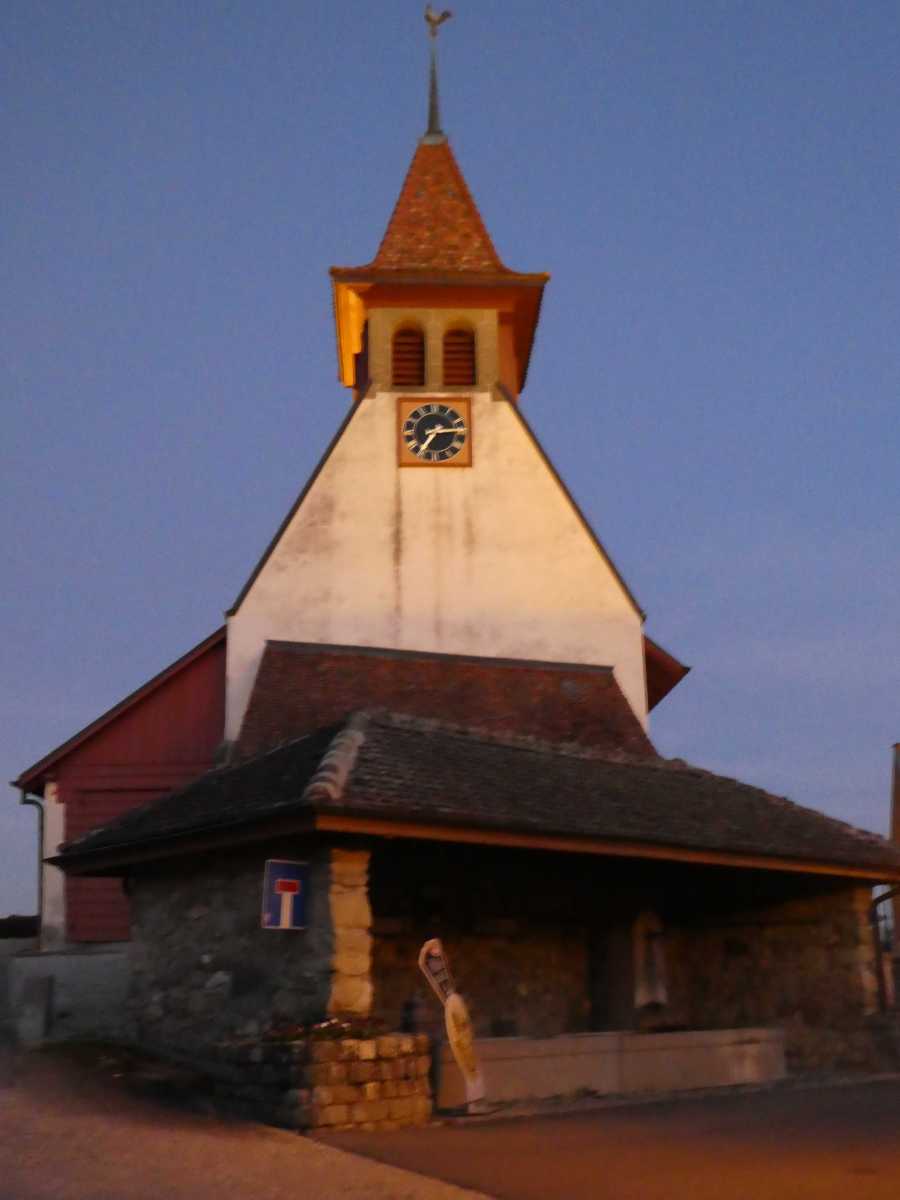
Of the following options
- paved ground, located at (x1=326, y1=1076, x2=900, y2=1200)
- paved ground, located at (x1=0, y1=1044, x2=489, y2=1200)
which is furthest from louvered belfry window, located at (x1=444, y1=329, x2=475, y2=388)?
paved ground, located at (x1=0, y1=1044, x2=489, y2=1200)

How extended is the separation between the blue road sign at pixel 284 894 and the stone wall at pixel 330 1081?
2.91 feet

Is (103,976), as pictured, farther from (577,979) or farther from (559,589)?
(559,589)

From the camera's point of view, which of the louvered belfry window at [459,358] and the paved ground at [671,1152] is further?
the louvered belfry window at [459,358]

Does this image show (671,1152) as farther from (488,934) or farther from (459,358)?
(459,358)

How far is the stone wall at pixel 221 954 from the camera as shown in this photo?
10.1 metres

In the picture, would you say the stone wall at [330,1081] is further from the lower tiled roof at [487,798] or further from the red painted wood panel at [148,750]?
the red painted wood panel at [148,750]

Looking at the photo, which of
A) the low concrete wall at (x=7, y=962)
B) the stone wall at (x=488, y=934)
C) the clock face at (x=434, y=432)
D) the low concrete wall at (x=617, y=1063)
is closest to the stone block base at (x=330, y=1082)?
the low concrete wall at (x=617, y=1063)

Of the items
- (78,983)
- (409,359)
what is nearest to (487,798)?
(78,983)

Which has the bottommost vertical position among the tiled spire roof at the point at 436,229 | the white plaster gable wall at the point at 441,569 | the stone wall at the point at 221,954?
the stone wall at the point at 221,954

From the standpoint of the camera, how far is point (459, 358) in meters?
21.4

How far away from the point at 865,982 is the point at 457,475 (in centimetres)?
937

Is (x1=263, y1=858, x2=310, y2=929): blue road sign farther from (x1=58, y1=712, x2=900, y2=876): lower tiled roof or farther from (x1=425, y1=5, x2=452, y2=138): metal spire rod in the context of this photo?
(x1=425, y1=5, x2=452, y2=138): metal spire rod

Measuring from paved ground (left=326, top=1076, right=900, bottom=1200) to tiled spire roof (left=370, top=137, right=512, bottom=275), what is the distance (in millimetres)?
14715

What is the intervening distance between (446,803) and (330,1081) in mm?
2527
